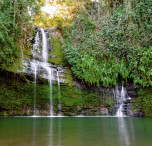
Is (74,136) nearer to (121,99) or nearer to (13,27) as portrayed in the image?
(121,99)

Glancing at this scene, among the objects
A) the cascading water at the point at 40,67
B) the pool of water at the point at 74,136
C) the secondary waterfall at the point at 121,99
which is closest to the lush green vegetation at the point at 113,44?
the secondary waterfall at the point at 121,99

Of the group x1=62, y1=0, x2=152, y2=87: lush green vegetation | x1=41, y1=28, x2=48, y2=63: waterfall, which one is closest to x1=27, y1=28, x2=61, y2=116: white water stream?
x1=41, y1=28, x2=48, y2=63: waterfall

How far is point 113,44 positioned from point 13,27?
245 inches

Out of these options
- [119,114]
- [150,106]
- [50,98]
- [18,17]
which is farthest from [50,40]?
[150,106]

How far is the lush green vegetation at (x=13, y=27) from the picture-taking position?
9133 mm

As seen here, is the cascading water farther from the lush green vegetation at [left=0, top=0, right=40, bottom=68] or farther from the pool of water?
the pool of water

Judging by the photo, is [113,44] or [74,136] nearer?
[74,136]

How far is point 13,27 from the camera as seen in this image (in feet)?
32.7

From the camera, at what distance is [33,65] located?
989 centimetres

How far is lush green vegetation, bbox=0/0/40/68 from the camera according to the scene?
9133mm

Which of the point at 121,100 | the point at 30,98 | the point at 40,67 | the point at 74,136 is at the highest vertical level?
the point at 40,67

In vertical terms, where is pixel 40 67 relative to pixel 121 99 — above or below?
above

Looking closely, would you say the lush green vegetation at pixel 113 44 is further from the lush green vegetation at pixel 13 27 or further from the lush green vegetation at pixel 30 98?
the lush green vegetation at pixel 13 27

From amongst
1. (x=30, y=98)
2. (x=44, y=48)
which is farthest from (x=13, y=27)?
(x=30, y=98)
